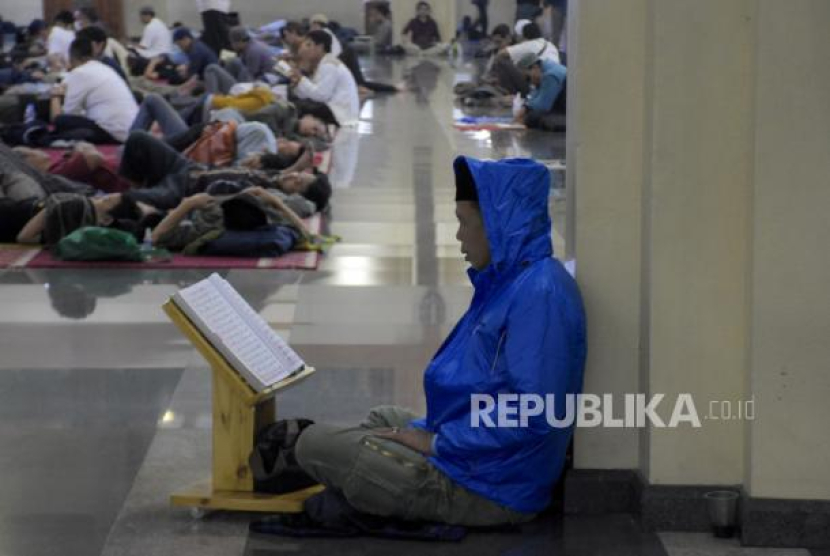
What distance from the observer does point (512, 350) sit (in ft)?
16.5

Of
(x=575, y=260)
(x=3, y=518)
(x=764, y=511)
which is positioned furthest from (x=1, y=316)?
(x=764, y=511)

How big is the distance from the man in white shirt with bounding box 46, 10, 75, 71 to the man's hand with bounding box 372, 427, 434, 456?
62.8ft

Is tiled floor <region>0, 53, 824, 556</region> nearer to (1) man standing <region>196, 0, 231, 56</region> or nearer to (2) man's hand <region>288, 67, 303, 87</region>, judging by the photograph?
(2) man's hand <region>288, 67, 303, 87</region>

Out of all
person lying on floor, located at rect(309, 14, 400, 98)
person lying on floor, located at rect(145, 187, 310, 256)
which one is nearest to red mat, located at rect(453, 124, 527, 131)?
person lying on floor, located at rect(309, 14, 400, 98)

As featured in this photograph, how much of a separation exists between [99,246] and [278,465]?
5.22m

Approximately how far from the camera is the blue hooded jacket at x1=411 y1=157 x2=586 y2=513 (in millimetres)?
5043

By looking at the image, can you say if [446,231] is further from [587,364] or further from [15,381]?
[587,364]

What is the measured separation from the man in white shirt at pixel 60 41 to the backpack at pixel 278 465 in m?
18.9

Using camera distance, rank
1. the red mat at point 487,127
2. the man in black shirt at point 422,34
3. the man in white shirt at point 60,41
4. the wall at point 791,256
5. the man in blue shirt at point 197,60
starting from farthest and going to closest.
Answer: the man in black shirt at point 422,34, the man in white shirt at point 60,41, the man in blue shirt at point 197,60, the red mat at point 487,127, the wall at point 791,256

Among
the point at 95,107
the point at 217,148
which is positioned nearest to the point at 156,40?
the point at 95,107

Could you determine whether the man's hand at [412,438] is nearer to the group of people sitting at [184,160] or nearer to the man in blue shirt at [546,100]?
the group of people sitting at [184,160]

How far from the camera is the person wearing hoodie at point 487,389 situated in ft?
16.7

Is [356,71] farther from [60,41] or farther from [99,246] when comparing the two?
[99,246]

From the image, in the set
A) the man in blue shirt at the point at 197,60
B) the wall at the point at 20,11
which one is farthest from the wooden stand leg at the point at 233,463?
the wall at the point at 20,11
